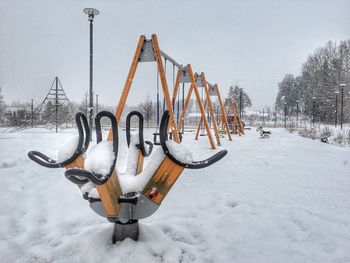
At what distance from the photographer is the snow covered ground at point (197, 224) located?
171 centimetres

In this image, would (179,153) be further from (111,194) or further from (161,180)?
(111,194)

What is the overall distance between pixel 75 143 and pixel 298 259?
59.7 inches

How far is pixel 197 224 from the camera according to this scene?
7.18 ft

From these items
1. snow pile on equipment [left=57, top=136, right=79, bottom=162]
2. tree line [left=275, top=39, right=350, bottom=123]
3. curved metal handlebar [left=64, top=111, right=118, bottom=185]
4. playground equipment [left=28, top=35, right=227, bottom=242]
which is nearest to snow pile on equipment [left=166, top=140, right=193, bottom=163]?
playground equipment [left=28, top=35, right=227, bottom=242]

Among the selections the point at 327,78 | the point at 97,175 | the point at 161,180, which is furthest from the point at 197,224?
the point at 327,78

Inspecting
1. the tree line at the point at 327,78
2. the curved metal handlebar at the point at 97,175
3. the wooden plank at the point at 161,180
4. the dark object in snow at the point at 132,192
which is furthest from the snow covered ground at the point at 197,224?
the tree line at the point at 327,78

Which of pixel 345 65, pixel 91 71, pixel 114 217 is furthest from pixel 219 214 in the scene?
pixel 345 65

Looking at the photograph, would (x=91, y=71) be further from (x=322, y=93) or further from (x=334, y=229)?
(x=322, y=93)

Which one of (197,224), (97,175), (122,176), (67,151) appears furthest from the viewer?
(197,224)

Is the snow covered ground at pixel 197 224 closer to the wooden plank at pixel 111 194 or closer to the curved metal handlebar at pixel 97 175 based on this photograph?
the wooden plank at pixel 111 194

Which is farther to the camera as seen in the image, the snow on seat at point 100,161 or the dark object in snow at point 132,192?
the dark object in snow at point 132,192

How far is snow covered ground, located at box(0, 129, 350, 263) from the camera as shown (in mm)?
1707

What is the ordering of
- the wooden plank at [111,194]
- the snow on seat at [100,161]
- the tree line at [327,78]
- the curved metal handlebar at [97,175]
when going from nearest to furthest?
the curved metal handlebar at [97,175]
the snow on seat at [100,161]
the wooden plank at [111,194]
the tree line at [327,78]

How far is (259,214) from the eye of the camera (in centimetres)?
242
